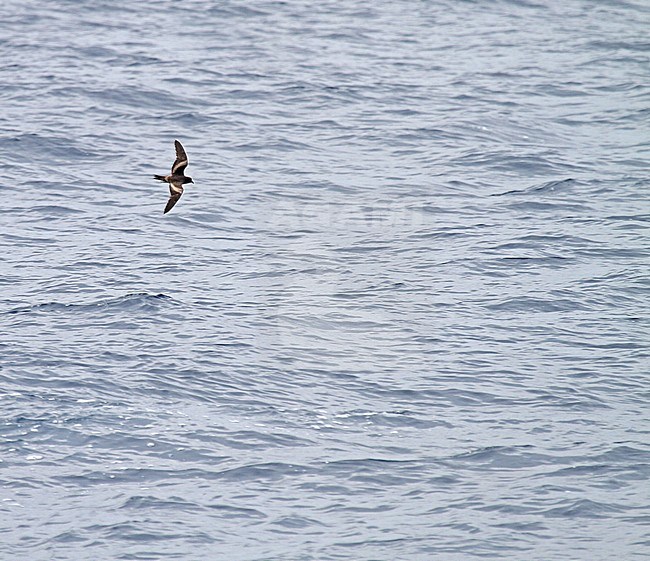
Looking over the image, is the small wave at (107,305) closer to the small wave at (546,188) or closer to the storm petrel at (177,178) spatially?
the storm petrel at (177,178)

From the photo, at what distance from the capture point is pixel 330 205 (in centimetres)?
2920

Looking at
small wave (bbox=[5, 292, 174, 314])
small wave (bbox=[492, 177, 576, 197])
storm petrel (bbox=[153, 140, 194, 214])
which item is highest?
storm petrel (bbox=[153, 140, 194, 214])

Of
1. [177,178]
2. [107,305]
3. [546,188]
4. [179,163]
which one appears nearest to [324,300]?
[107,305]

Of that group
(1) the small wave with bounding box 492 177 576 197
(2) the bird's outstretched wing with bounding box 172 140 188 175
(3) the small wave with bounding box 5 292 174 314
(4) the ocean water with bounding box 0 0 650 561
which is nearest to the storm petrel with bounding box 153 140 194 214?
(2) the bird's outstretched wing with bounding box 172 140 188 175

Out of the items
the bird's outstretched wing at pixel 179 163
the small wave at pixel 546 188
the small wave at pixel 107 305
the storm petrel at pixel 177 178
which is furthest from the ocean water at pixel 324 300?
the bird's outstretched wing at pixel 179 163

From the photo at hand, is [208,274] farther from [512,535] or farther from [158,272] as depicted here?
[512,535]

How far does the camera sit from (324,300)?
24.8m

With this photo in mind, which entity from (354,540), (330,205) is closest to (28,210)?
(330,205)

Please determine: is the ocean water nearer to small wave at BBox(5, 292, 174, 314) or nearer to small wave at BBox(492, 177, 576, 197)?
small wave at BBox(5, 292, 174, 314)

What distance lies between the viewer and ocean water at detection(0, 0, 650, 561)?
18234 mm

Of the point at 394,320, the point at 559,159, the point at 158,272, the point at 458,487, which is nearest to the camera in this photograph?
the point at 458,487

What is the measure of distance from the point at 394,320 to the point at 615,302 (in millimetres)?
4462

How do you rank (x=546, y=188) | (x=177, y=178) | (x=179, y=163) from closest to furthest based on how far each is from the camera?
1. (x=177, y=178)
2. (x=179, y=163)
3. (x=546, y=188)

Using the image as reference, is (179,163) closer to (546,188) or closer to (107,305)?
(107,305)
